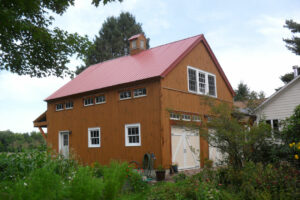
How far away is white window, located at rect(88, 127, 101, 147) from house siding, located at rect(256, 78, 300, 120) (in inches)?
339

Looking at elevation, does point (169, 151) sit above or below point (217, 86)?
below

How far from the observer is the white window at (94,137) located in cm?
1584

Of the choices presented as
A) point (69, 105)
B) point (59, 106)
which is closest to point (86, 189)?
point (69, 105)

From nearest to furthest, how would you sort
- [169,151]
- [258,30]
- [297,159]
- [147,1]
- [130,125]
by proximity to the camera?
[297,159]
[147,1]
[258,30]
[169,151]
[130,125]

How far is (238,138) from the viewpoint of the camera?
788 cm

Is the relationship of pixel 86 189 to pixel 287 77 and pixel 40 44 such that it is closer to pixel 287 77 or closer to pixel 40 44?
pixel 40 44

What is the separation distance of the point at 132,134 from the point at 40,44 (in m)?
5.79

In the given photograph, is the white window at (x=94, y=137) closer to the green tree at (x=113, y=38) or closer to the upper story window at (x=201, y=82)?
the upper story window at (x=201, y=82)

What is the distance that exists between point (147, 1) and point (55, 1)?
194 inches

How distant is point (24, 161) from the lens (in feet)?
20.6

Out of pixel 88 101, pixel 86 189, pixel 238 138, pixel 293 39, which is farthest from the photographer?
pixel 293 39

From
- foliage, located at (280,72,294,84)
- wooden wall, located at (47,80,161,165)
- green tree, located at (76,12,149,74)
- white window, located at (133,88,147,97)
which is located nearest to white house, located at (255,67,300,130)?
wooden wall, located at (47,80,161,165)

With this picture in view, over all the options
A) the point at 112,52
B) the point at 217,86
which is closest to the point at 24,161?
the point at 217,86

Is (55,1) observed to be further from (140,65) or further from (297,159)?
(297,159)
